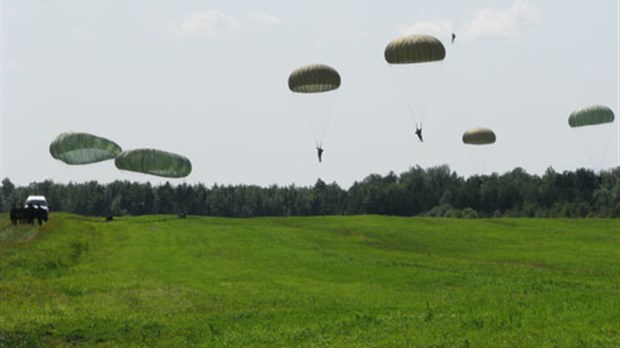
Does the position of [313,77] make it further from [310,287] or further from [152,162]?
[152,162]

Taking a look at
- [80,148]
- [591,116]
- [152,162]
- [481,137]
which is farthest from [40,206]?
[591,116]

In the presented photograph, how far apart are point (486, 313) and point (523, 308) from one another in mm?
2211

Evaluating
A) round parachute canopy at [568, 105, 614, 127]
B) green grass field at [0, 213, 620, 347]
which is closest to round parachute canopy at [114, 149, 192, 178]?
green grass field at [0, 213, 620, 347]

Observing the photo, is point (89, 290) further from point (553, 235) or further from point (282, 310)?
point (553, 235)

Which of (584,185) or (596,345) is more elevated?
(584,185)

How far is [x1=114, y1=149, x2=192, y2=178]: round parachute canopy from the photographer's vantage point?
88375mm

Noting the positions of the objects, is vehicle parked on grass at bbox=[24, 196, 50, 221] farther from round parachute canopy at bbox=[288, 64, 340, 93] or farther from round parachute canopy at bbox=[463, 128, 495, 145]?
round parachute canopy at bbox=[463, 128, 495, 145]

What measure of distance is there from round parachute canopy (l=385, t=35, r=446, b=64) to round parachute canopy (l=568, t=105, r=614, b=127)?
3234 centimetres

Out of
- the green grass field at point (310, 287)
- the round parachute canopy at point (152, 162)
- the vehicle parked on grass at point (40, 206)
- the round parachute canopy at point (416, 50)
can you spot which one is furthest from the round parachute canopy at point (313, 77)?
the round parachute canopy at point (152, 162)

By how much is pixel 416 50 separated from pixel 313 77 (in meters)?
7.52

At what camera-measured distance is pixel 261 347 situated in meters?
23.2

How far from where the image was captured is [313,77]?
56000 mm

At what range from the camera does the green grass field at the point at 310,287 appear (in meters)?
24.8

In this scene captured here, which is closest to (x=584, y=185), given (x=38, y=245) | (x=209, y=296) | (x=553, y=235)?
(x=553, y=235)
